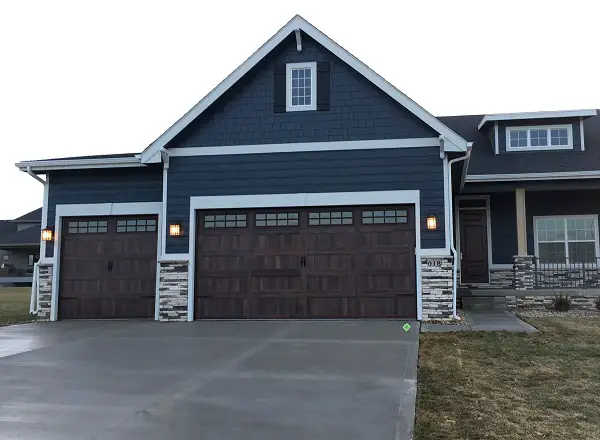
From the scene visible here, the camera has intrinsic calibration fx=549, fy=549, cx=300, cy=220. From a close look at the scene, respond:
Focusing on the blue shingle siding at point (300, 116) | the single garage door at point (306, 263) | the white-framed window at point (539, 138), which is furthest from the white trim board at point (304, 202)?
the white-framed window at point (539, 138)

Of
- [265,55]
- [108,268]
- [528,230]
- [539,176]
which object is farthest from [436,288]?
[108,268]

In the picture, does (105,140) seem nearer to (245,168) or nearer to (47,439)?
(245,168)

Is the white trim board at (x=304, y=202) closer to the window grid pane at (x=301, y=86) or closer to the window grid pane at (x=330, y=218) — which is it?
the window grid pane at (x=330, y=218)

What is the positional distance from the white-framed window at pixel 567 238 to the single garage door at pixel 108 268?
10.9 m

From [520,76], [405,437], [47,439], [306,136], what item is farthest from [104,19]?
[520,76]

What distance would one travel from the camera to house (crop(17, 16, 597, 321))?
11.8 meters

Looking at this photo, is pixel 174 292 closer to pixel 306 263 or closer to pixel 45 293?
pixel 306 263

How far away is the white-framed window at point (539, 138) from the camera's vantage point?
17125 mm

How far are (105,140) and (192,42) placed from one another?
38574mm

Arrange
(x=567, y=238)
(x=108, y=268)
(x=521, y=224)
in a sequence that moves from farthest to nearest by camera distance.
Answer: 1. (x=567, y=238)
2. (x=521, y=224)
3. (x=108, y=268)

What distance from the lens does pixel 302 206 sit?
1223 centimetres

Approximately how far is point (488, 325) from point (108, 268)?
28.4 ft

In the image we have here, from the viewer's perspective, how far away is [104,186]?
1348 centimetres

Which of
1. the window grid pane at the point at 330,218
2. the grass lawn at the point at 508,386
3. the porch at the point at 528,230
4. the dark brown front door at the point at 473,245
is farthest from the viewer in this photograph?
the dark brown front door at the point at 473,245
